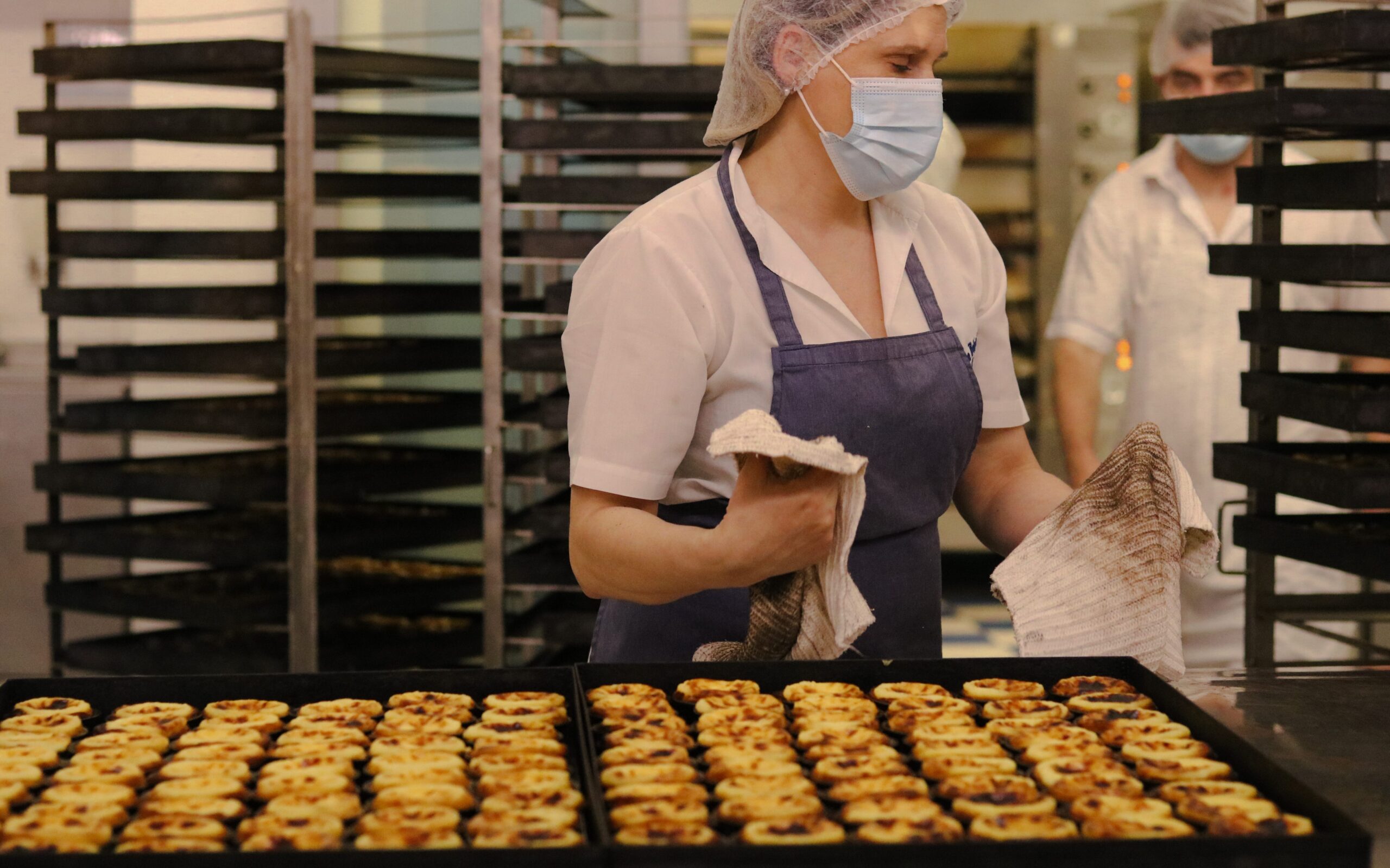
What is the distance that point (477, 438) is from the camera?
4383mm

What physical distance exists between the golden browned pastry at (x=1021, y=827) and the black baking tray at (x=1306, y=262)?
1.15 m

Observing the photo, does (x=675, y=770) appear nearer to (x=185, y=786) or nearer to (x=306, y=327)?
(x=185, y=786)

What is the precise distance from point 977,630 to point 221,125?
351 centimetres

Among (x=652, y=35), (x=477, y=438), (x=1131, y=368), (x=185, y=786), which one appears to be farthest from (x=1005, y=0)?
(x=185, y=786)

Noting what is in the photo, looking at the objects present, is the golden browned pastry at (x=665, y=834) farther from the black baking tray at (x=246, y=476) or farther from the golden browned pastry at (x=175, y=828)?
the black baking tray at (x=246, y=476)

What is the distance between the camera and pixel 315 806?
1195 mm

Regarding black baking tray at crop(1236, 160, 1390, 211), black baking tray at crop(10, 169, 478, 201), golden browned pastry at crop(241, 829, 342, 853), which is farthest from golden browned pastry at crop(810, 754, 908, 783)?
black baking tray at crop(10, 169, 478, 201)

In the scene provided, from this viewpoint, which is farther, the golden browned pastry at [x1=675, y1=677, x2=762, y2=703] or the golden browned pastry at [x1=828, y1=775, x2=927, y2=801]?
the golden browned pastry at [x1=675, y1=677, x2=762, y2=703]

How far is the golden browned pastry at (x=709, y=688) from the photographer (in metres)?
1.48

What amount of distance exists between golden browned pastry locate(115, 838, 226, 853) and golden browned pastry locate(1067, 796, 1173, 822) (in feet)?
2.32

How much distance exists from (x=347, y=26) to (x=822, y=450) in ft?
10.6

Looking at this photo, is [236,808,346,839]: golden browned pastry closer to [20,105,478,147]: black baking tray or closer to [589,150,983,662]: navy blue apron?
[589,150,983,662]: navy blue apron

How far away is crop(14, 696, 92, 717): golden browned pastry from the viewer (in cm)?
145

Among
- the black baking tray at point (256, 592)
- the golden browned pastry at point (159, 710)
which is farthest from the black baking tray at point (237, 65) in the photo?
the golden browned pastry at point (159, 710)
